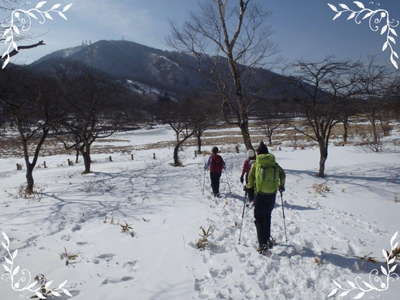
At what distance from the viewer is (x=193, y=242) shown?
6383 millimetres

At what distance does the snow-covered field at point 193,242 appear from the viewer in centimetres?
463

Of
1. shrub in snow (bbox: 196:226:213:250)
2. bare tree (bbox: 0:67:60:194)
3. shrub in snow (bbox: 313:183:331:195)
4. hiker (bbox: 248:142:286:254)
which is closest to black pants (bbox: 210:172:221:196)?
shrub in snow (bbox: 313:183:331:195)

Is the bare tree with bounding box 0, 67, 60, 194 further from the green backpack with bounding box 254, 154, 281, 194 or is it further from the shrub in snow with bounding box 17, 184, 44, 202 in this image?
the green backpack with bounding box 254, 154, 281, 194

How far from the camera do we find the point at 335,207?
31.3 feet

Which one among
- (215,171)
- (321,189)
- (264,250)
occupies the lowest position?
(321,189)

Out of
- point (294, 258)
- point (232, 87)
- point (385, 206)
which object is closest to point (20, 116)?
point (232, 87)

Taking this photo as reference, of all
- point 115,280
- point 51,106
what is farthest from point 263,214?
point 51,106

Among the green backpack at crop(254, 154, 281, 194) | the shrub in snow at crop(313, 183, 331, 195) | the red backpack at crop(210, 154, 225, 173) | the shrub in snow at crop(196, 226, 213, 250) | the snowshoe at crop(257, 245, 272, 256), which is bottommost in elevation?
the shrub in snow at crop(313, 183, 331, 195)

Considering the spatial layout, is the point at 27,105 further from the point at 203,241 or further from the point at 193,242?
the point at 203,241

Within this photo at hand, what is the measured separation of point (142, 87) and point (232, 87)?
502 feet

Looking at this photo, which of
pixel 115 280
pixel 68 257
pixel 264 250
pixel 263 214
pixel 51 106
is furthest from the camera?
pixel 51 106

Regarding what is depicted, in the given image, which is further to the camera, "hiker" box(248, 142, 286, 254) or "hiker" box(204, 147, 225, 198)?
"hiker" box(204, 147, 225, 198)

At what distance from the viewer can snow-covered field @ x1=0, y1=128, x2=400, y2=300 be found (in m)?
4.63

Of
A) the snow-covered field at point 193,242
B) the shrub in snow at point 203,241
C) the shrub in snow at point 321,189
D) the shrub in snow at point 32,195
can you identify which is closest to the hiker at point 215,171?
the snow-covered field at point 193,242
